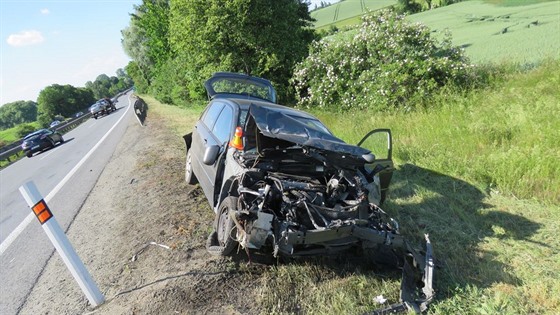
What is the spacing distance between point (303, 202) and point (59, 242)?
8.00ft

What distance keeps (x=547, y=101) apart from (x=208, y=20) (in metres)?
14.2

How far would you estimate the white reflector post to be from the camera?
339cm

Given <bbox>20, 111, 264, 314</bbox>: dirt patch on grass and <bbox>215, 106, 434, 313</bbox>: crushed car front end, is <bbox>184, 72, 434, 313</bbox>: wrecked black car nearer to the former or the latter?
<bbox>215, 106, 434, 313</bbox>: crushed car front end

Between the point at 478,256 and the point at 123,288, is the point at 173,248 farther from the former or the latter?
the point at 478,256

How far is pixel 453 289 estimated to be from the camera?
11.6 ft

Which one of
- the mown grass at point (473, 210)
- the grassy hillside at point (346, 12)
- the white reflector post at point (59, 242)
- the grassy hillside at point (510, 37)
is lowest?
the grassy hillside at point (510, 37)

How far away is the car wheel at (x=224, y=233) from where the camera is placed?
11.8 feet

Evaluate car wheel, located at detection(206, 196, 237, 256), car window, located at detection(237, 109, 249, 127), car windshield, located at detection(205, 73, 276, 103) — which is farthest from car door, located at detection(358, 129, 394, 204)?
car windshield, located at detection(205, 73, 276, 103)

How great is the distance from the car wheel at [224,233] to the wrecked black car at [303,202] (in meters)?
0.01

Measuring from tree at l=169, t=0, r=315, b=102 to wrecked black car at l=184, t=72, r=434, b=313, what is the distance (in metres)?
13.3

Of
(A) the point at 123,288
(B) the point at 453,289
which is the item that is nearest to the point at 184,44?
(A) the point at 123,288

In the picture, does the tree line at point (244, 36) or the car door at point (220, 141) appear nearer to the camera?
the car door at point (220, 141)

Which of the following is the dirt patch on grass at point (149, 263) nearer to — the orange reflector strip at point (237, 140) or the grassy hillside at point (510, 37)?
the orange reflector strip at point (237, 140)

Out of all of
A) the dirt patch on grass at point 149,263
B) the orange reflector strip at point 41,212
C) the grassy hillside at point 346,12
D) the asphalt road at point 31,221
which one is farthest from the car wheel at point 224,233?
the grassy hillside at point 346,12
